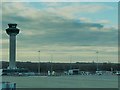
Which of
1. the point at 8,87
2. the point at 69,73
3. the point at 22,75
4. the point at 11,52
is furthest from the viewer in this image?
the point at 69,73

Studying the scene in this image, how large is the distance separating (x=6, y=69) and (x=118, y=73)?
27.2 metres

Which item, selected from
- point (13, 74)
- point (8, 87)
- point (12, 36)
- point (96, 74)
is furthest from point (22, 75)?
point (8, 87)

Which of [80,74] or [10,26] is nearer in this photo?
[10,26]

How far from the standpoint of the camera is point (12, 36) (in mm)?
93062

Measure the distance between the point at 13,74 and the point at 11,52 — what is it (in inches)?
221

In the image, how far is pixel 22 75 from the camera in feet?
323

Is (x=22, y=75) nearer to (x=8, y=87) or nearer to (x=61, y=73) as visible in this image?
(x=61, y=73)

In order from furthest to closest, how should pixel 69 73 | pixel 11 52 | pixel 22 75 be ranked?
pixel 69 73 → pixel 22 75 → pixel 11 52

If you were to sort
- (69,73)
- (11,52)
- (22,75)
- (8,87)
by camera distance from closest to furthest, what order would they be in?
(8,87)
(11,52)
(22,75)
(69,73)

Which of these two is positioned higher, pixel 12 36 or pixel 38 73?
pixel 12 36

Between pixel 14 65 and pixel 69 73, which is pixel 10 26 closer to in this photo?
pixel 14 65

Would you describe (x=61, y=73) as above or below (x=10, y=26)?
below

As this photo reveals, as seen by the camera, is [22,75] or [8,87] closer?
[8,87]

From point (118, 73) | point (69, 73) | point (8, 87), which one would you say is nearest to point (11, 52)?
point (69, 73)
